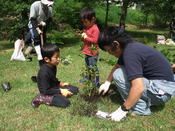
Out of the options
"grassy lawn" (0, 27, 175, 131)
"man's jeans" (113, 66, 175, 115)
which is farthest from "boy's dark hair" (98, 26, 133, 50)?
"grassy lawn" (0, 27, 175, 131)

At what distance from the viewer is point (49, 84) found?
146 inches

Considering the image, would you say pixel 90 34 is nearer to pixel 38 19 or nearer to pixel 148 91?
pixel 148 91

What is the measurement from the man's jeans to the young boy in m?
0.83

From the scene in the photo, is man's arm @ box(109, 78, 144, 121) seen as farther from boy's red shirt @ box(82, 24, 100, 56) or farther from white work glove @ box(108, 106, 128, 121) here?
boy's red shirt @ box(82, 24, 100, 56)

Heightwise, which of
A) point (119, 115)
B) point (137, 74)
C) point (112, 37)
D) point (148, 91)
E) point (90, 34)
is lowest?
point (119, 115)

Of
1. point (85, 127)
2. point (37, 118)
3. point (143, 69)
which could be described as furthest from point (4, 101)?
point (143, 69)

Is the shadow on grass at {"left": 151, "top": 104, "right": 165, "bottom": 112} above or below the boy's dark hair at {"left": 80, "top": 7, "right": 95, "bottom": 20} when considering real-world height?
below

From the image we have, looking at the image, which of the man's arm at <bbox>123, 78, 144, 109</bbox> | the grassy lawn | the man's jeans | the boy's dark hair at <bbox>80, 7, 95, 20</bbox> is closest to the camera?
the man's arm at <bbox>123, 78, 144, 109</bbox>

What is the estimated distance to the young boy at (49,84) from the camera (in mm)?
3510

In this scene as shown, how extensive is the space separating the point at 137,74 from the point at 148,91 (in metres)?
0.46

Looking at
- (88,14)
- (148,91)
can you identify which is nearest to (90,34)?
(88,14)

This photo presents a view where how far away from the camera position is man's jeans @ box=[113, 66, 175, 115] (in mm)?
3139

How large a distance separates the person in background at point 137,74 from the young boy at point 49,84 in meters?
0.76

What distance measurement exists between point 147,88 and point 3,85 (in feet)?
7.98
